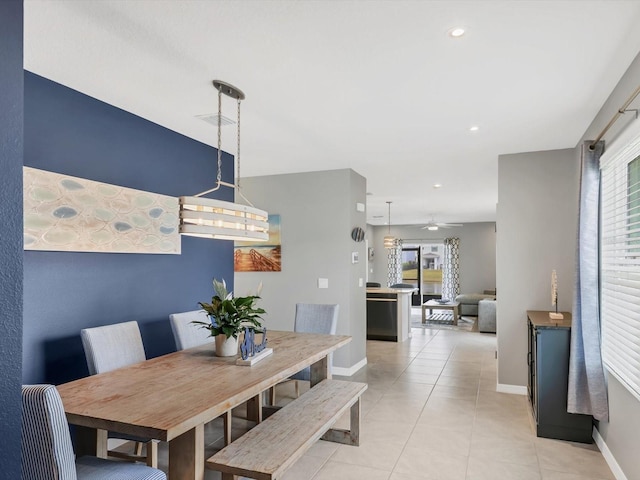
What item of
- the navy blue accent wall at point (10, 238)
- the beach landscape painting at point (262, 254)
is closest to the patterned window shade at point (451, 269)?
the beach landscape painting at point (262, 254)

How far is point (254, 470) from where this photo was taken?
1980mm

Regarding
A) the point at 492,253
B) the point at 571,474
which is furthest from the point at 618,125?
the point at 492,253

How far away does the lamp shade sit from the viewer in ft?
8.07

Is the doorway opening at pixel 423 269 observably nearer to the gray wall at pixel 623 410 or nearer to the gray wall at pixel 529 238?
the gray wall at pixel 529 238

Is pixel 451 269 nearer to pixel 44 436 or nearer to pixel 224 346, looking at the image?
pixel 224 346

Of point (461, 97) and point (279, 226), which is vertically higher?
point (461, 97)

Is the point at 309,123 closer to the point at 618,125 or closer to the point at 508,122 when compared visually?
the point at 508,122

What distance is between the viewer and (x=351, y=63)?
252 cm

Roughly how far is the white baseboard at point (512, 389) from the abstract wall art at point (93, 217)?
11.9ft

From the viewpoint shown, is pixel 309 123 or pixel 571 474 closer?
pixel 571 474

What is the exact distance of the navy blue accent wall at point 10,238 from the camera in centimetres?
111

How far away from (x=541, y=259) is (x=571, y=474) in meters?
2.21

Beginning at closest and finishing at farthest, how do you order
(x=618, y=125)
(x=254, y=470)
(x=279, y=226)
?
1. (x=254, y=470)
2. (x=618, y=125)
3. (x=279, y=226)

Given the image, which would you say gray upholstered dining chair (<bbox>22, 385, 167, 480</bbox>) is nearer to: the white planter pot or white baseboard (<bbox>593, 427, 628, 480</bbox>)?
the white planter pot
